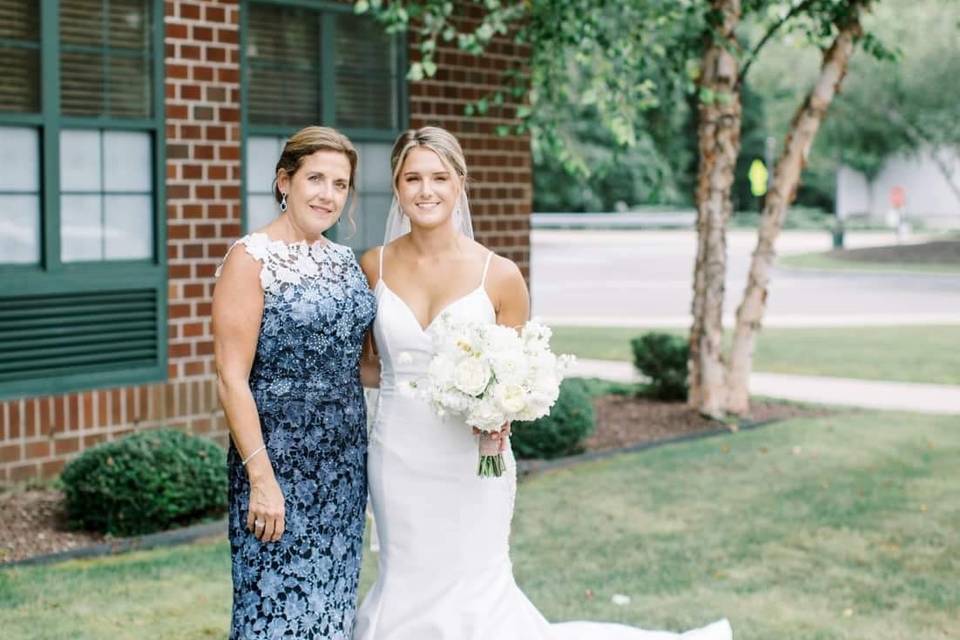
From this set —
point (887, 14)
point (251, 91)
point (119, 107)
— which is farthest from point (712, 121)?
point (887, 14)

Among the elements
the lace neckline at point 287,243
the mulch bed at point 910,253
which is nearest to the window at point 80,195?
the lace neckline at point 287,243

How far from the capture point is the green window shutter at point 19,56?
8.37 m

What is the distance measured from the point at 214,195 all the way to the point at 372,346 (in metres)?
5.08

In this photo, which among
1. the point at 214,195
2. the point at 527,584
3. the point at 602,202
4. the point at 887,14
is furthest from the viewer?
the point at 602,202

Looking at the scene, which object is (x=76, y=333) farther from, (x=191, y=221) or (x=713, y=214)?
(x=713, y=214)

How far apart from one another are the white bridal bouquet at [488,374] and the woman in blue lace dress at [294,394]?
0.29 metres

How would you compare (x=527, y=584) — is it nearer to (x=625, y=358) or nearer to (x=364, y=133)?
(x=364, y=133)

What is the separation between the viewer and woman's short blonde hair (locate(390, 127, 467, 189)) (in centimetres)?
435

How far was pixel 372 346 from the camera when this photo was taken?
15.1ft

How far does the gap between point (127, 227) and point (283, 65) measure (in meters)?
1.77

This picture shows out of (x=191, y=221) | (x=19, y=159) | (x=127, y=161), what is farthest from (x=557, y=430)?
(x=19, y=159)

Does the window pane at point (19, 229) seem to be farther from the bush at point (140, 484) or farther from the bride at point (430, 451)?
the bride at point (430, 451)

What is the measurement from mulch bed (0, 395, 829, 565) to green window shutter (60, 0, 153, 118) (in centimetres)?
254

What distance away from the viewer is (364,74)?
1049 centimetres
